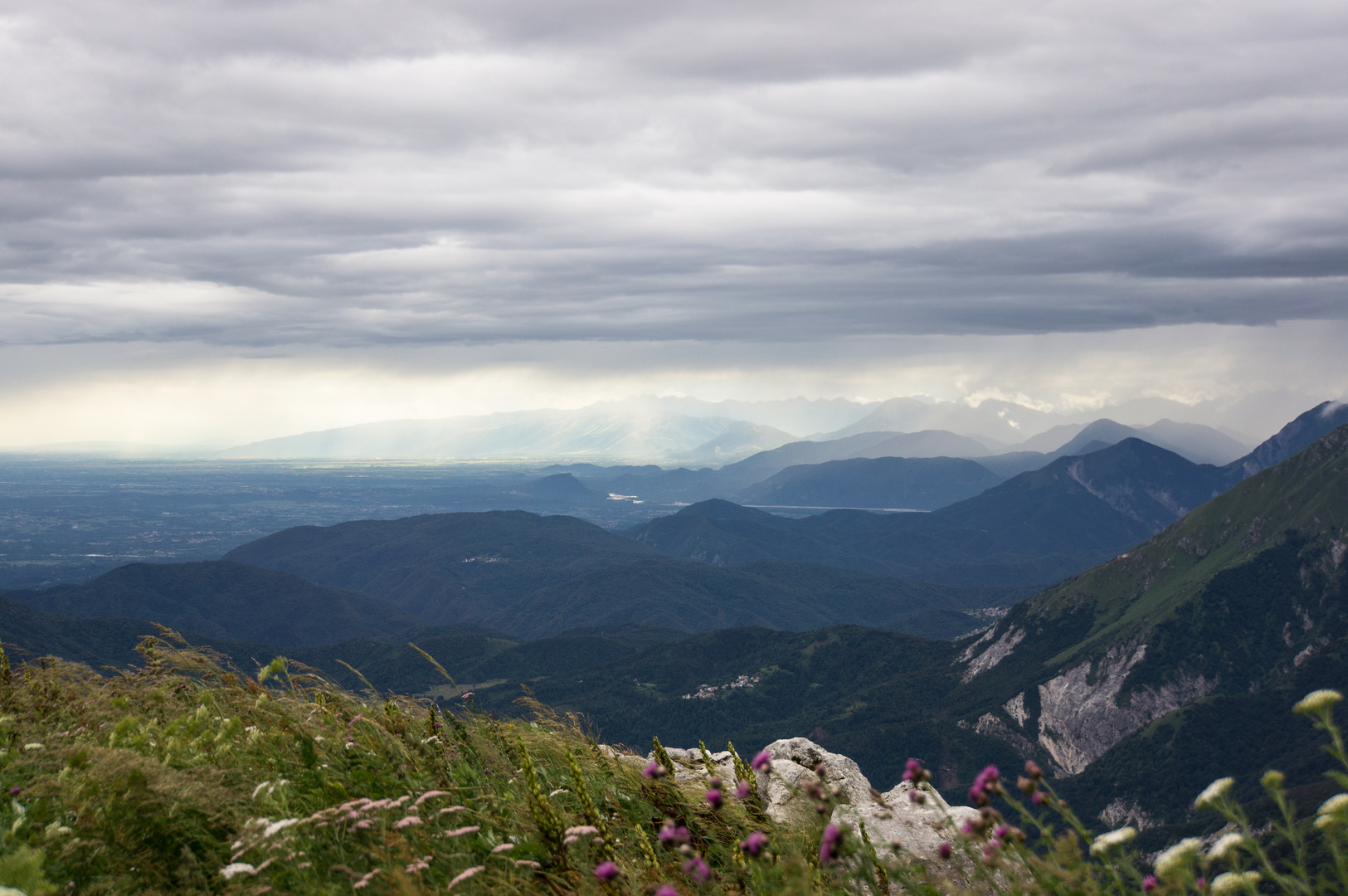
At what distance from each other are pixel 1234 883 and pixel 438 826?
5.68 metres

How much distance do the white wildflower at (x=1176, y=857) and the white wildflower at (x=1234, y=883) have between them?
0.66 ft

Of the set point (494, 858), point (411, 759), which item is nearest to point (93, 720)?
point (411, 759)

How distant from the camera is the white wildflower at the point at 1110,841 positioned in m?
5.07

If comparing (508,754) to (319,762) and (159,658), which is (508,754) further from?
(159,658)

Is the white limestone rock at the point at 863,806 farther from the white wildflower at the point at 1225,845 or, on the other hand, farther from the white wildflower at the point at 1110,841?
the white wildflower at the point at 1225,845

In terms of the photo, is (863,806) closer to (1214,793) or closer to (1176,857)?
(1214,793)

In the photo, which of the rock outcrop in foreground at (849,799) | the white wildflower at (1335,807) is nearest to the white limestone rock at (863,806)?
the rock outcrop in foreground at (849,799)

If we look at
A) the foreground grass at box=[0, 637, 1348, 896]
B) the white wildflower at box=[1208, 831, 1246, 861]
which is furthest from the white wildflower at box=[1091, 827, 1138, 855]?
the white wildflower at box=[1208, 831, 1246, 861]

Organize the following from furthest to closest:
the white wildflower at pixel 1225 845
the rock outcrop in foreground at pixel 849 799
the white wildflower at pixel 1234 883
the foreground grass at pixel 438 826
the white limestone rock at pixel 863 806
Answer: the rock outcrop in foreground at pixel 849 799 → the white limestone rock at pixel 863 806 → the foreground grass at pixel 438 826 → the white wildflower at pixel 1225 845 → the white wildflower at pixel 1234 883

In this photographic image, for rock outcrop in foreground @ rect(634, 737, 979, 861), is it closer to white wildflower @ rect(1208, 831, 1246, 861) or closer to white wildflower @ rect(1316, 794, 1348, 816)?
white wildflower @ rect(1208, 831, 1246, 861)

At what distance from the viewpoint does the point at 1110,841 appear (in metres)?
5.15

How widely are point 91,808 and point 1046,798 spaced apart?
7370mm

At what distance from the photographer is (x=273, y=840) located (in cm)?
634

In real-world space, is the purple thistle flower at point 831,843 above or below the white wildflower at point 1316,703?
below
